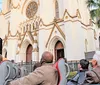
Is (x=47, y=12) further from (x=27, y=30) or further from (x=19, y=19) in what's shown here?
(x=19, y=19)

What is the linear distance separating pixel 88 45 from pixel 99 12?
27.7ft

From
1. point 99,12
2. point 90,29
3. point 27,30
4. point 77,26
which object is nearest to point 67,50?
point 77,26

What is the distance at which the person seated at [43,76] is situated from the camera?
251 centimetres

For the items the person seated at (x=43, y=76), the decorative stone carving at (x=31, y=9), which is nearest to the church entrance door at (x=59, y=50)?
the decorative stone carving at (x=31, y=9)

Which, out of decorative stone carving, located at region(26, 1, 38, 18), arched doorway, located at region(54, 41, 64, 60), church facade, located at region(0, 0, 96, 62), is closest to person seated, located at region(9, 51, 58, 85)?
church facade, located at region(0, 0, 96, 62)

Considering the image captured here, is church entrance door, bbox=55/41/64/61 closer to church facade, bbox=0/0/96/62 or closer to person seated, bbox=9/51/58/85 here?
church facade, bbox=0/0/96/62

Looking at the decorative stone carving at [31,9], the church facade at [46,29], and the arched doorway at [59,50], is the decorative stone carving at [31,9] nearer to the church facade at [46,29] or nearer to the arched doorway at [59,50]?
the church facade at [46,29]

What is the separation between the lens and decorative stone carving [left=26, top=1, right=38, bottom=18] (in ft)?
96.8

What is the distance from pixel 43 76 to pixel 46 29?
23.0 m

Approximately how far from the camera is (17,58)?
95.0 ft

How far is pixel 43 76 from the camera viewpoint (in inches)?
104

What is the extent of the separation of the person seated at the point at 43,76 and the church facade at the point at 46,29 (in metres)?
18.7

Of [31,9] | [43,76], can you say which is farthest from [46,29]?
[43,76]

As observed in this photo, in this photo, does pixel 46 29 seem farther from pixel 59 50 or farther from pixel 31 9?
pixel 31 9
